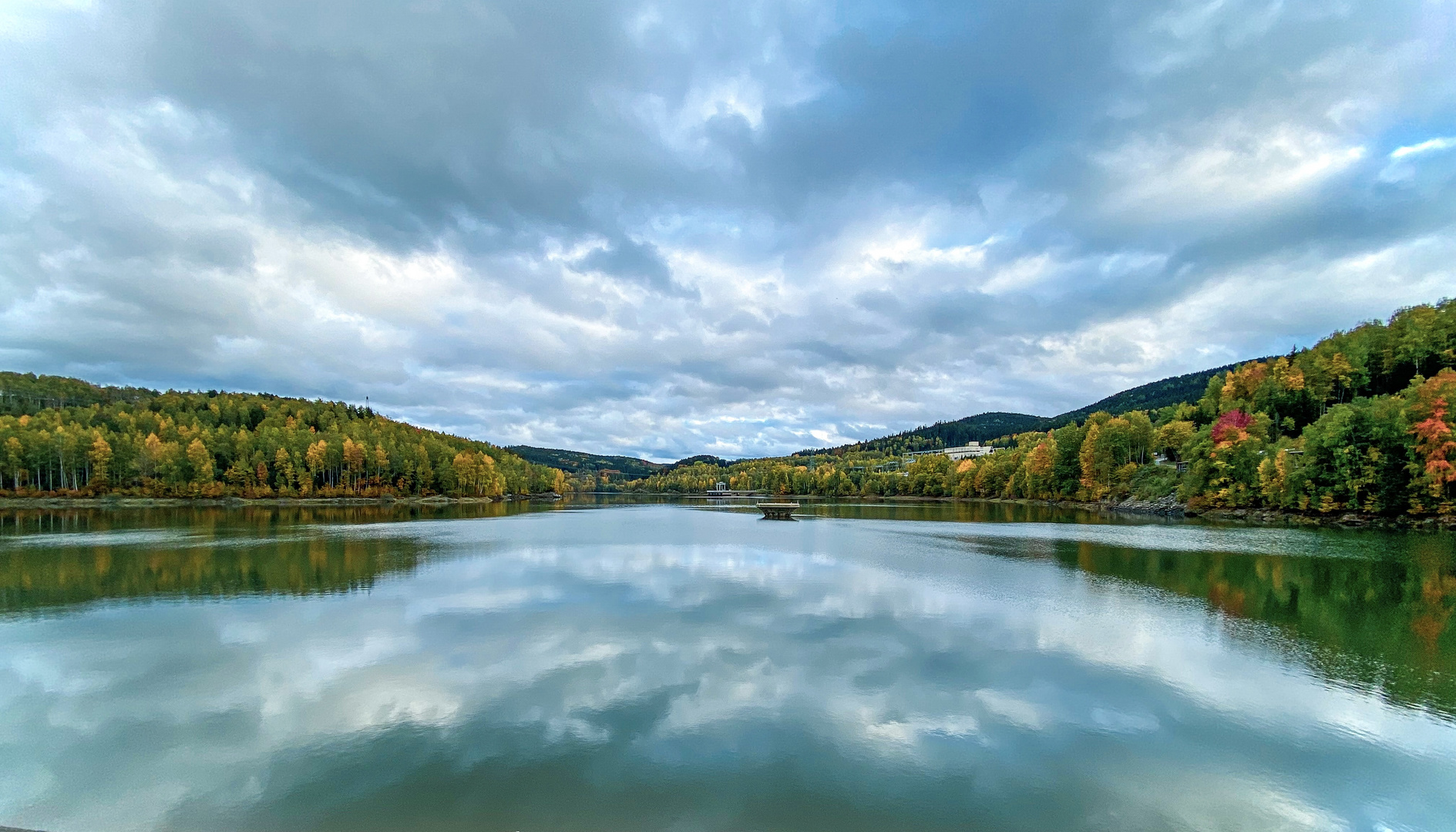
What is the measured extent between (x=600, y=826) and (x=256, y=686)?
952 centimetres

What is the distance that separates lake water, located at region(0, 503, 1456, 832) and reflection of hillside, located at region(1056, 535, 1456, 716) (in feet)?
0.47

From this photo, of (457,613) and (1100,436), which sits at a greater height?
(1100,436)

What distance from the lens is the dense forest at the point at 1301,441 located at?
47.9 meters

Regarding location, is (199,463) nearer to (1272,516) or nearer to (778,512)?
(778,512)

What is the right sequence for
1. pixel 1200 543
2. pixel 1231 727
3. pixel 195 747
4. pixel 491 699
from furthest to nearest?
1. pixel 1200 543
2. pixel 491 699
3. pixel 1231 727
4. pixel 195 747

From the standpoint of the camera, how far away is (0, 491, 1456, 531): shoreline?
48.0m

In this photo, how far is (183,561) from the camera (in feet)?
95.3

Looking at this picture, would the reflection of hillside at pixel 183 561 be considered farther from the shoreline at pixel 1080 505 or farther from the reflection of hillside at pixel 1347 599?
the shoreline at pixel 1080 505

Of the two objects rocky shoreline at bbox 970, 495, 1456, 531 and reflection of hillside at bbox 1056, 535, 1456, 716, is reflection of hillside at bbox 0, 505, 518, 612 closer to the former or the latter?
reflection of hillside at bbox 1056, 535, 1456, 716

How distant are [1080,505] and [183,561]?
97605 millimetres

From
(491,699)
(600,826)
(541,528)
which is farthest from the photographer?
(541,528)

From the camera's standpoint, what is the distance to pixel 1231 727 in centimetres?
1022

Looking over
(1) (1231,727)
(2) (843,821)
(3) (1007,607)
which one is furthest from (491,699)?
(3) (1007,607)

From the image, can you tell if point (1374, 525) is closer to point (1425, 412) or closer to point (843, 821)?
point (1425, 412)
